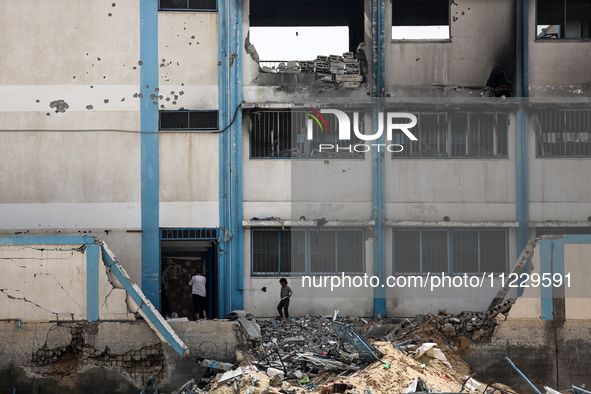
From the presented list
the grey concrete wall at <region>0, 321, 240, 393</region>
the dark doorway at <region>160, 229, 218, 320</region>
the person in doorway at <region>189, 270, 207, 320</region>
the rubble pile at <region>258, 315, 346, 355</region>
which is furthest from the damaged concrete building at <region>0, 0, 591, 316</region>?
the grey concrete wall at <region>0, 321, 240, 393</region>

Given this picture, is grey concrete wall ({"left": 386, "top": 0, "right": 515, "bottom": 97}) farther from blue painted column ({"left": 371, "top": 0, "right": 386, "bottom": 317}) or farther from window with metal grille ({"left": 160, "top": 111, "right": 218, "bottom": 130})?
window with metal grille ({"left": 160, "top": 111, "right": 218, "bottom": 130})

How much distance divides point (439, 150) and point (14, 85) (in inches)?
411

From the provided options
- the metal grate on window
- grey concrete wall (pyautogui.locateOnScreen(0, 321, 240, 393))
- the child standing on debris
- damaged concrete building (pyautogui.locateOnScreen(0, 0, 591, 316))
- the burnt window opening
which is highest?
the burnt window opening

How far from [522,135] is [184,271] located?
922 cm

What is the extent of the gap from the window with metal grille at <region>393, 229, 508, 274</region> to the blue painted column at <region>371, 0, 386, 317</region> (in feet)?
1.38

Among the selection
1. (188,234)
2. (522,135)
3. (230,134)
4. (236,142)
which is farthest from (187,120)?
(522,135)

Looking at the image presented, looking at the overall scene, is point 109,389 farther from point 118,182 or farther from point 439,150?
point 439,150

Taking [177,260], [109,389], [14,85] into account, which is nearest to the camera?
[109,389]

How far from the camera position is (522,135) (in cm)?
1678

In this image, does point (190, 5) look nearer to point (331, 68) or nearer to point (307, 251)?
point (331, 68)

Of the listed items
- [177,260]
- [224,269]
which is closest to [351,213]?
A: [224,269]

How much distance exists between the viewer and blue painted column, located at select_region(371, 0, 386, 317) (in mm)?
16594

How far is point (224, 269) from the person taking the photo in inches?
646

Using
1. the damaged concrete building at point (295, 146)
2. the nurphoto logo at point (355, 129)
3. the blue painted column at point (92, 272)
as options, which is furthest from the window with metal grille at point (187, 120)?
the blue painted column at point (92, 272)
